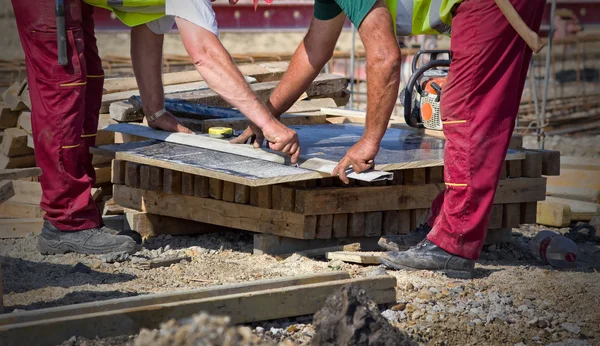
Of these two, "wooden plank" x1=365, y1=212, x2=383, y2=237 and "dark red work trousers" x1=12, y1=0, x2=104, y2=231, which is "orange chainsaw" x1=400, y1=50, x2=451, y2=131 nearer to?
"wooden plank" x1=365, y1=212, x2=383, y2=237

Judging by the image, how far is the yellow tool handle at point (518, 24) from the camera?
4562 mm

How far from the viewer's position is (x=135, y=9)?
5.75 m

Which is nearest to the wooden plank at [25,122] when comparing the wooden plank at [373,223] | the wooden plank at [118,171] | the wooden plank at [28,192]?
the wooden plank at [28,192]

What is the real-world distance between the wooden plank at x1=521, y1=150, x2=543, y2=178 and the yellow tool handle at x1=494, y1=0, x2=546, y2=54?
1435mm

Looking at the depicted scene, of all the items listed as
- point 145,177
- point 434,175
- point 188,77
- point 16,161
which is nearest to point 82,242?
point 145,177

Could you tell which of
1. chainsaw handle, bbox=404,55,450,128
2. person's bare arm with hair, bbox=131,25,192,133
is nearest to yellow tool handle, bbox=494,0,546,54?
chainsaw handle, bbox=404,55,450,128

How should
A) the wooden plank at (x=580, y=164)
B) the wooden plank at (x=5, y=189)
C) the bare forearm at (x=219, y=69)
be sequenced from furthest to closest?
the wooden plank at (x=580, y=164), the bare forearm at (x=219, y=69), the wooden plank at (x=5, y=189)

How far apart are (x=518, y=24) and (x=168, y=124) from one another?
262cm

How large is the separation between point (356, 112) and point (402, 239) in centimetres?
211

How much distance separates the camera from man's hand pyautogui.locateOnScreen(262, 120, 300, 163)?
509cm

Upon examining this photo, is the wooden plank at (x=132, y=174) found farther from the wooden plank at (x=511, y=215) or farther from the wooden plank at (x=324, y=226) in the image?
the wooden plank at (x=511, y=215)

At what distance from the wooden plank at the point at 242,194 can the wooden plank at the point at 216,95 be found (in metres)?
0.59

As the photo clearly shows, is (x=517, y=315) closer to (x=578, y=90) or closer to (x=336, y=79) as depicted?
(x=336, y=79)

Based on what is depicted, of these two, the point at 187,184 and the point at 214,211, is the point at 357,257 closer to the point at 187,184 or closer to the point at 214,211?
the point at 214,211
